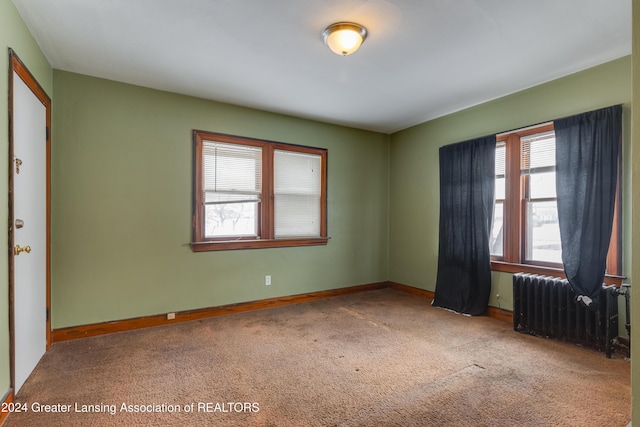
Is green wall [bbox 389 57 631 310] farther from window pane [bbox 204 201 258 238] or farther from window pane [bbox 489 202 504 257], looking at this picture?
window pane [bbox 204 201 258 238]

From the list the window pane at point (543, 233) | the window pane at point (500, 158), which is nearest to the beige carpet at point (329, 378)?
the window pane at point (543, 233)

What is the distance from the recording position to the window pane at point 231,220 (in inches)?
153

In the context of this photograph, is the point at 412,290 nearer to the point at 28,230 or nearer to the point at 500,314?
the point at 500,314

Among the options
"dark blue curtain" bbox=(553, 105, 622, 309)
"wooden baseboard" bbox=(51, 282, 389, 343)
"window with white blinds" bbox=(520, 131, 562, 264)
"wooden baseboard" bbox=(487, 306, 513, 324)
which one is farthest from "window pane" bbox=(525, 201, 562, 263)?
"wooden baseboard" bbox=(51, 282, 389, 343)

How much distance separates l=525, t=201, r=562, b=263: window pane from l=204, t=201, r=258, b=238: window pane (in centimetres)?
331

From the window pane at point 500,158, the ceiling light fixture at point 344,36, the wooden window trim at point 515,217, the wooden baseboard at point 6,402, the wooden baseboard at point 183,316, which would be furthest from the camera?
the window pane at point 500,158

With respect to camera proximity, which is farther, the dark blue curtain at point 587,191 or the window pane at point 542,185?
the window pane at point 542,185

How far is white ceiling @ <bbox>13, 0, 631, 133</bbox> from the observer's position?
2154mm

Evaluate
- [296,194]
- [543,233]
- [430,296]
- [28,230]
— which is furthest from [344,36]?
[430,296]

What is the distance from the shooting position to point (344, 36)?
7.68 ft

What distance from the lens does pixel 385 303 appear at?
4422mm

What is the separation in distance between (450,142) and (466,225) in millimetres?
1175

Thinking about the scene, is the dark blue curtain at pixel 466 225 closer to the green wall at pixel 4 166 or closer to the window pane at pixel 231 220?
the window pane at pixel 231 220

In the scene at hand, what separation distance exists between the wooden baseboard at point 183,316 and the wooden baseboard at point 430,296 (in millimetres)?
628
